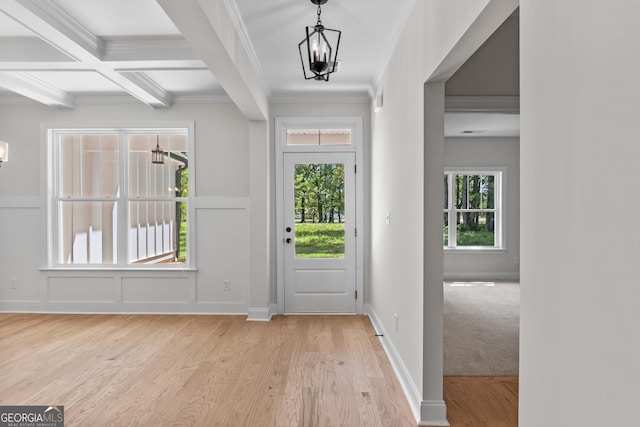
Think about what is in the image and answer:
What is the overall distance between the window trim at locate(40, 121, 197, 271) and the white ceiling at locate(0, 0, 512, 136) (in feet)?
1.06

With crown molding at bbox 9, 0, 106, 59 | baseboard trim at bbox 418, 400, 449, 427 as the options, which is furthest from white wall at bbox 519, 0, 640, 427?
crown molding at bbox 9, 0, 106, 59

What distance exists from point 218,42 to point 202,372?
2435mm

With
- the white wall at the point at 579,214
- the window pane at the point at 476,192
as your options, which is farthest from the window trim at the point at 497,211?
the white wall at the point at 579,214

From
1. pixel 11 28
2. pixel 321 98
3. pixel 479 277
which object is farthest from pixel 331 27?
pixel 479 277

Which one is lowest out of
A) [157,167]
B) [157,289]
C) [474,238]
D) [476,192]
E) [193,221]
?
[157,289]

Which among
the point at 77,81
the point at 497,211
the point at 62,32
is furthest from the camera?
the point at 497,211

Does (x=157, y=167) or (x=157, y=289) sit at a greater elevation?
(x=157, y=167)

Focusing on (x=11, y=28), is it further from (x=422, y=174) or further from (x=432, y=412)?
(x=432, y=412)

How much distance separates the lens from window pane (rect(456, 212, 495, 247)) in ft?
25.2

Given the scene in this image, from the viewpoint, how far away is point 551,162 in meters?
1.12

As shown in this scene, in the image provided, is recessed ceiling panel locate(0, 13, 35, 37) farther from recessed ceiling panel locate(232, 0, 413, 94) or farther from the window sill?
the window sill

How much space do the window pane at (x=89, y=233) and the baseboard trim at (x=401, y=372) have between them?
11.2ft

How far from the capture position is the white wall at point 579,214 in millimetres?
836

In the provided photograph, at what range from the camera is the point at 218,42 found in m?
2.46
